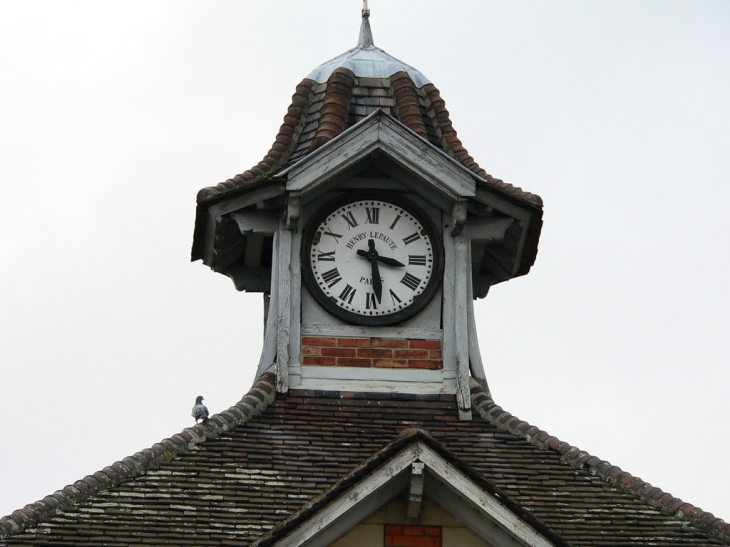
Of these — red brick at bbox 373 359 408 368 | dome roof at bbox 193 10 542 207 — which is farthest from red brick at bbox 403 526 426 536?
dome roof at bbox 193 10 542 207

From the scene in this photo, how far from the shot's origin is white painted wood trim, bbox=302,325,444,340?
59.5 feet

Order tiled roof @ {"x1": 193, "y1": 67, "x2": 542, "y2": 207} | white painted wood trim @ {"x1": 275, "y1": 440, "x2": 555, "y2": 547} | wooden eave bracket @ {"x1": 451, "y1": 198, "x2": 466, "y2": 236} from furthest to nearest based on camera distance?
tiled roof @ {"x1": 193, "y1": 67, "x2": 542, "y2": 207}, wooden eave bracket @ {"x1": 451, "y1": 198, "x2": 466, "y2": 236}, white painted wood trim @ {"x1": 275, "y1": 440, "x2": 555, "y2": 547}

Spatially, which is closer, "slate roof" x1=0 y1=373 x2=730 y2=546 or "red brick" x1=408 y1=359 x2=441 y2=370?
"slate roof" x1=0 y1=373 x2=730 y2=546

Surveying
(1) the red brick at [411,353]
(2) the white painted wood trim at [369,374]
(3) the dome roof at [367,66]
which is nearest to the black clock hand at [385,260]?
(1) the red brick at [411,353]

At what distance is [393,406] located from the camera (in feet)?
57.9

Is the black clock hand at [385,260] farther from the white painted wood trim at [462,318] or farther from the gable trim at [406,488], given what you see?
the gable trim at [406,488]

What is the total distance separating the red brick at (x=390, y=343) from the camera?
18094 millimetres

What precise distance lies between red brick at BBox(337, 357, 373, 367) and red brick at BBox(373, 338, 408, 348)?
8.0 inches

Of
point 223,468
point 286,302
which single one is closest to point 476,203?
point 286,302

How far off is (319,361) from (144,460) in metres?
2.46

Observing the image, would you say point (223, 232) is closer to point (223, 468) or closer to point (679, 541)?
point (223, 468)

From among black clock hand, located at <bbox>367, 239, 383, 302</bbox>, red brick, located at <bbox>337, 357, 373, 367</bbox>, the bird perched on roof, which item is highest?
black clock hand, located at <bbox>367, 239, 383, 302</bbox>

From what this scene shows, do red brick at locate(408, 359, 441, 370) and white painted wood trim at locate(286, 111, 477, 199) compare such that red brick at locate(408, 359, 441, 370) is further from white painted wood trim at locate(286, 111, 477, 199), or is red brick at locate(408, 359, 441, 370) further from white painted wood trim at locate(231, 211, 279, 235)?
white painted wood trim at locate(231, 211, 279, 235)

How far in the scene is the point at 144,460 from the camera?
16.3m
